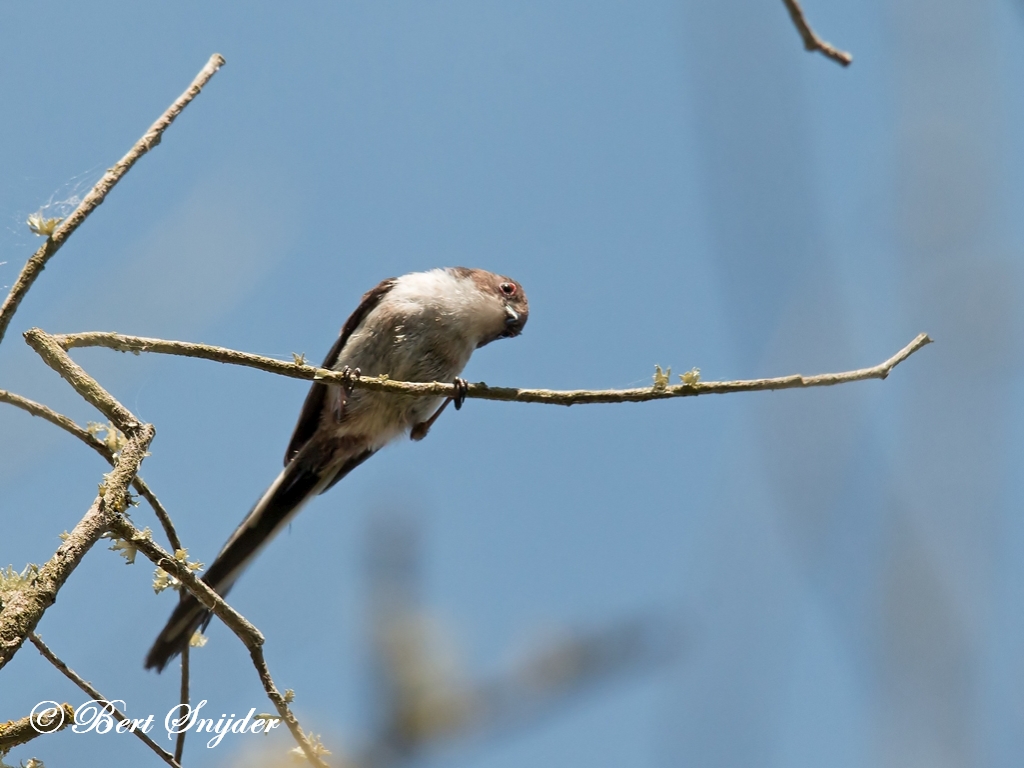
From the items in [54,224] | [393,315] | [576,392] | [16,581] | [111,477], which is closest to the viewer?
[16,581]

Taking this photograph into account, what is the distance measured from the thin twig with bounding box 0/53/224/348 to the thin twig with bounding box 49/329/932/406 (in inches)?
5.7

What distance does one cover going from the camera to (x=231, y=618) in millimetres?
2342

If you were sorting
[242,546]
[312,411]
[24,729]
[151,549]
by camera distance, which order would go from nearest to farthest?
[24,729] → [151,549] → [242,546] → [312,411]

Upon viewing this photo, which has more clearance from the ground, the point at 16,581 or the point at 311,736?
the point at 16,581

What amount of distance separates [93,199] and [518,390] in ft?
4.40

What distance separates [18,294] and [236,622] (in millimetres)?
889

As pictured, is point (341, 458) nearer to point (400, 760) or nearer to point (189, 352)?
point (189, 352)

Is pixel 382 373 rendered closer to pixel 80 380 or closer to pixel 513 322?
pixel 513 322

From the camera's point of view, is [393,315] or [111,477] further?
[393,315]

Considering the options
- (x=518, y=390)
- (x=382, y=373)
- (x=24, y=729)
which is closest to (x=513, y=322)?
(x=382, y=373)

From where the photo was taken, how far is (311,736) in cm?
232

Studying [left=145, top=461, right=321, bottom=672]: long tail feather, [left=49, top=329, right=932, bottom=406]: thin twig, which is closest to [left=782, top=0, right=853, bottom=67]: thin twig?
[left=49, top=329, right=932, bottom=406]: thin twig

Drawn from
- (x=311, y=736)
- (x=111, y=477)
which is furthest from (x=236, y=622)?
(x=111, y=477)

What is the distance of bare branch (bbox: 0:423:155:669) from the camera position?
1.71m
